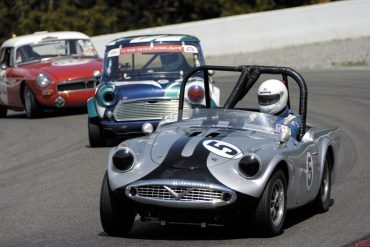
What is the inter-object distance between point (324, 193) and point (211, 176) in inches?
67.6

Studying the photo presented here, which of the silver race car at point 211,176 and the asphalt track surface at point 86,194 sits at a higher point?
the silver race car at point 211,176

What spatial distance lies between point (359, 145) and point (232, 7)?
26.8 meters

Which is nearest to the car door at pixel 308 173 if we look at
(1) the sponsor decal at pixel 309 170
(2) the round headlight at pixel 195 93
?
(1) the sponsor decal at pixel 309 170

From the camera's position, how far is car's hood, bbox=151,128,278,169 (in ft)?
22.5

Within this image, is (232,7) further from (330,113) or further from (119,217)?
(119,217)

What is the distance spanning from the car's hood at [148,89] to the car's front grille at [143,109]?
10 centimetres

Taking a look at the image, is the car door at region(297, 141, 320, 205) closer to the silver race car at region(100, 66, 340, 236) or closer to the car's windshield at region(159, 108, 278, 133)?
the silver race car at region(100, 66, 340, 236)

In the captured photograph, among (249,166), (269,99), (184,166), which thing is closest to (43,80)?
(269,99)

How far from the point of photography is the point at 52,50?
736 inches

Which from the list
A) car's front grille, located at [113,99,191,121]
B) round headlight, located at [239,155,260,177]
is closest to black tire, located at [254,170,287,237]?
round headlight, located at [239,155,260,177]

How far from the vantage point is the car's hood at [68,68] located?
17031mm

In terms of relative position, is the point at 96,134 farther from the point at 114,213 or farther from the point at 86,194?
the point at 114,213

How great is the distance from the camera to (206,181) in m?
6.61

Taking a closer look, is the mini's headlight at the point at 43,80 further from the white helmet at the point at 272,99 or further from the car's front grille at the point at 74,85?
the white helmet at the point at 272,99
